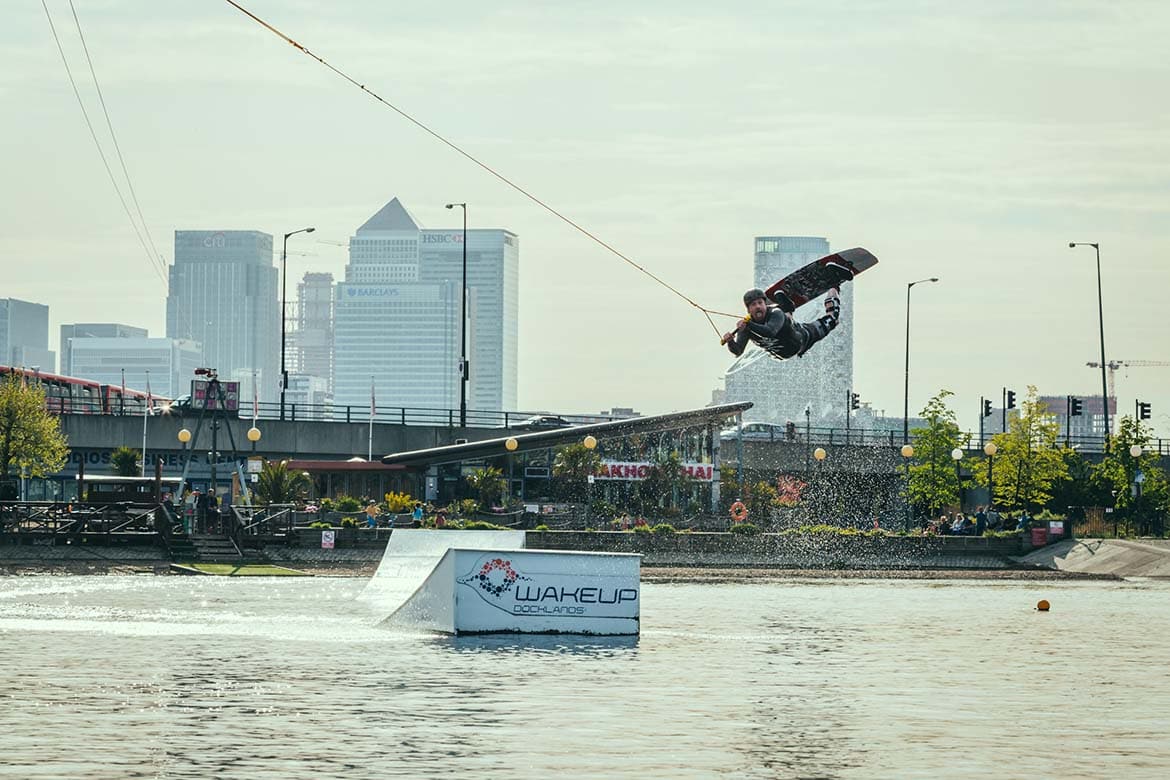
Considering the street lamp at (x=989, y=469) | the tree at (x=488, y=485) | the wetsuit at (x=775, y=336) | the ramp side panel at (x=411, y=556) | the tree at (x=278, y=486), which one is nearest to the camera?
the wetsuit at (x=775, y=336)

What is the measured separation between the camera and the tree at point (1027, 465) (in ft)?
278

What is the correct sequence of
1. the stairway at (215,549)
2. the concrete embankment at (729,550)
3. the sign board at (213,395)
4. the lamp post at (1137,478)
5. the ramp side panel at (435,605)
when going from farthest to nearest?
the lamp post at (1137,478), the sign board at (213,395), the concrete embankment at (729,550), the stairway at (215,549), the ramp side panel at (435,605)

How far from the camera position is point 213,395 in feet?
237

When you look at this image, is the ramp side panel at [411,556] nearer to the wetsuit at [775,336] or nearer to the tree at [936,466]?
the wetsuit at [775,336]

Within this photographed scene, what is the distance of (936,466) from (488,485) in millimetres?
25534

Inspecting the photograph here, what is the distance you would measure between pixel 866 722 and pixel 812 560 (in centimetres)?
4806

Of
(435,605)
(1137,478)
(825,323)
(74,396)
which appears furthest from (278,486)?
(1137,478)

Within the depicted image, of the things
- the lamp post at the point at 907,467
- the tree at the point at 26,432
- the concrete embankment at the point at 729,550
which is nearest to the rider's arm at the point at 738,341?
the concrete embankment at the point at 729,550

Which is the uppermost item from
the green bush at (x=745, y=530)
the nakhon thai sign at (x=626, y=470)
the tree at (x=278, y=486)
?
the nakhon thai sign at (x=626, y=470)

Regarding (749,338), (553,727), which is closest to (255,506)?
(749,338)

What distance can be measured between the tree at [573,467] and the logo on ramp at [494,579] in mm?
46631

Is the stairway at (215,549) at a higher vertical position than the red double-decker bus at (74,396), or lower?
lower

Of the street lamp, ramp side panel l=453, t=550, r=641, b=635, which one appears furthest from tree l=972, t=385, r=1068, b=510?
ramp side panel l=453, t=550, r=641, b=635

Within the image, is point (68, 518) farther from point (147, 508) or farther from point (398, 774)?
point (398, 774)
